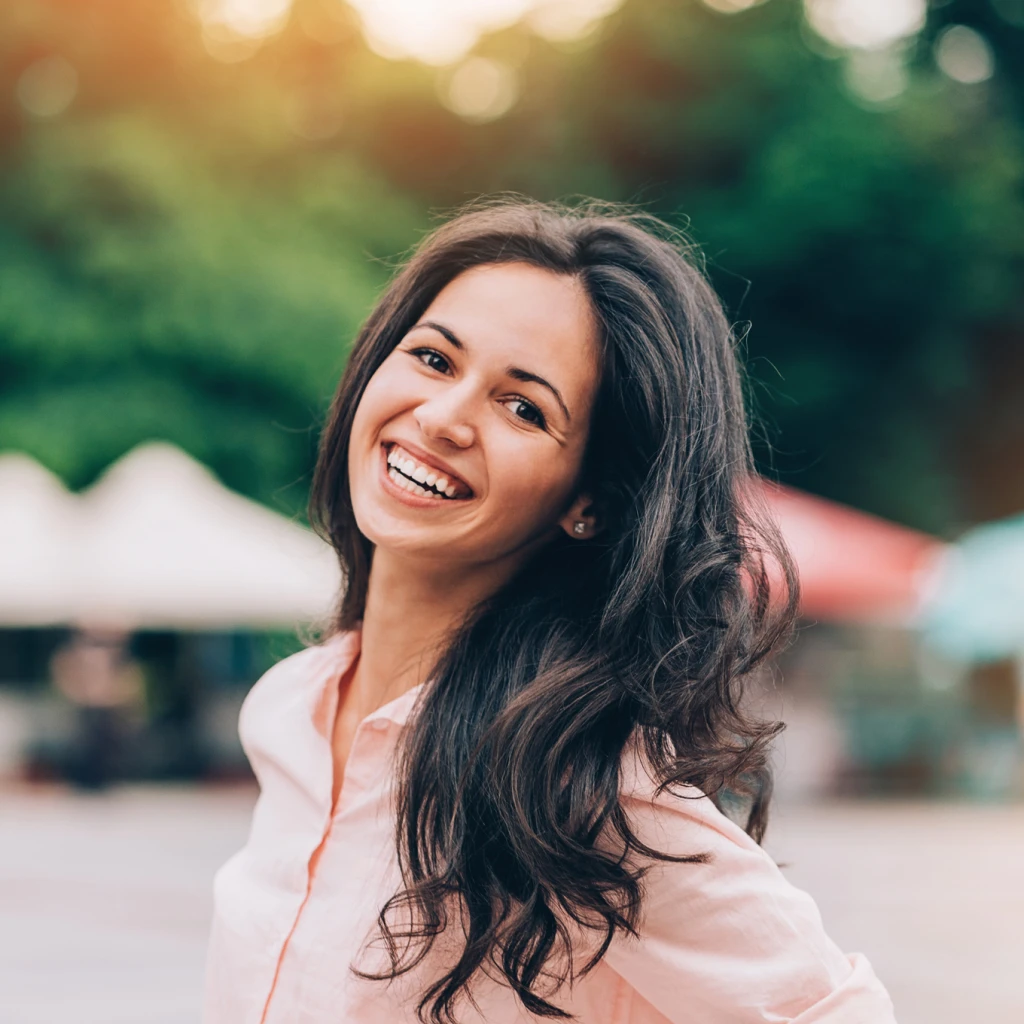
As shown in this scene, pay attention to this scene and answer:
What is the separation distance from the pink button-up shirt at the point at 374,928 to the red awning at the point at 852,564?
1215cm

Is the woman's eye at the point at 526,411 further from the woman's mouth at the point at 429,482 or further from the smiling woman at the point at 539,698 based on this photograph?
the woman's mouth at the point at 429,482

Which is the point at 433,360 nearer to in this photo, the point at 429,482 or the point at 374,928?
the point at 429,482

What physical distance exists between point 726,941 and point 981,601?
13370 mm

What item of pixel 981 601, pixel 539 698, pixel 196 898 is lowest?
pixel 196 898

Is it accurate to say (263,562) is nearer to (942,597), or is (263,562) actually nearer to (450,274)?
(942,597)

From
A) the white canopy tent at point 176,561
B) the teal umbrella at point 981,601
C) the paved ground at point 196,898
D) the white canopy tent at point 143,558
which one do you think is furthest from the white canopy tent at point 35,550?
the teal umbrella at point 981,601

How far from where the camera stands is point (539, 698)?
1.78m

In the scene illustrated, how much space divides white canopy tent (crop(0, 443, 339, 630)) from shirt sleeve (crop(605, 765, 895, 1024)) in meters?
11.3

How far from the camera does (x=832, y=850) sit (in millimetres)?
11602

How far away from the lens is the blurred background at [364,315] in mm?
12758

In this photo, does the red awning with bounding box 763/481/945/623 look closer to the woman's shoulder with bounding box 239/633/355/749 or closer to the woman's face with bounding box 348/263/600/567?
the woman's shoulder with bounding box 239/633/355/749

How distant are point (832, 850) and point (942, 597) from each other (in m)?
3.96

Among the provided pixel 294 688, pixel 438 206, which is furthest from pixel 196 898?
pixel 438 206

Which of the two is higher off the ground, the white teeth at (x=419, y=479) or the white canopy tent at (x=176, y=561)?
the white teeth at (x=419, y=479)
